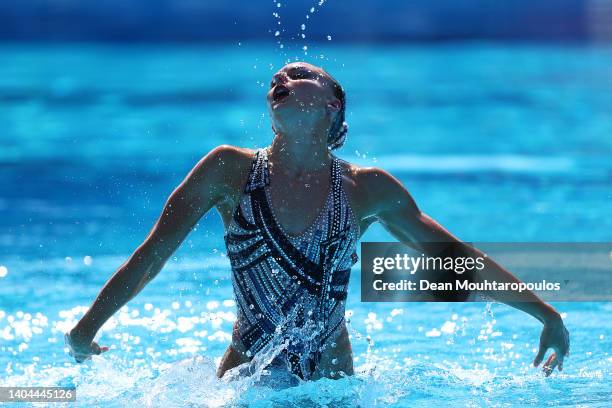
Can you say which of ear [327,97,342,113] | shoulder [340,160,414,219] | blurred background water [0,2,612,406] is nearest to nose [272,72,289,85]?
ear [327,97,342,113]

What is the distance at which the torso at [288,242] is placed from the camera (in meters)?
3.01

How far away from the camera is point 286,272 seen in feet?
9.89

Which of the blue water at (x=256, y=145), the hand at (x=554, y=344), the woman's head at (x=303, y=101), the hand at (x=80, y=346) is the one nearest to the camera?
the hand at (x=80, y=346)

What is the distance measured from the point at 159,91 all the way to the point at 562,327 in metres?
7.76

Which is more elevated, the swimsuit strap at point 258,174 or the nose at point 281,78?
the nose at point 281,78

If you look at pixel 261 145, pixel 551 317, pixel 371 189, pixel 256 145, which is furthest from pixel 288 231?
pixel 256 145

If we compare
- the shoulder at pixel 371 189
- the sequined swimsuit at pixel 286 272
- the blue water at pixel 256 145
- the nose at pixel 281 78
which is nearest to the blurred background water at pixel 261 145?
the blue water at pixel 256 145

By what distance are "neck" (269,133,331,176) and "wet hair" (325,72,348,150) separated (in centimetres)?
10

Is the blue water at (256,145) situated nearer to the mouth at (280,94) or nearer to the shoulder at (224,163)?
the shoulder at (224,163)

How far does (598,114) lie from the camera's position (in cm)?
953

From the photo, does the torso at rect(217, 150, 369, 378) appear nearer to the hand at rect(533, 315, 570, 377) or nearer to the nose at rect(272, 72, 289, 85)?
the nose at rect(272, 72, 289, 85)

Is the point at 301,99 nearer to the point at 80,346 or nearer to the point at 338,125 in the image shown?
the point at 338,125

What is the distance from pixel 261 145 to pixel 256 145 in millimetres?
325

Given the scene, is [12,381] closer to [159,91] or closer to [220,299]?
[220,299]
